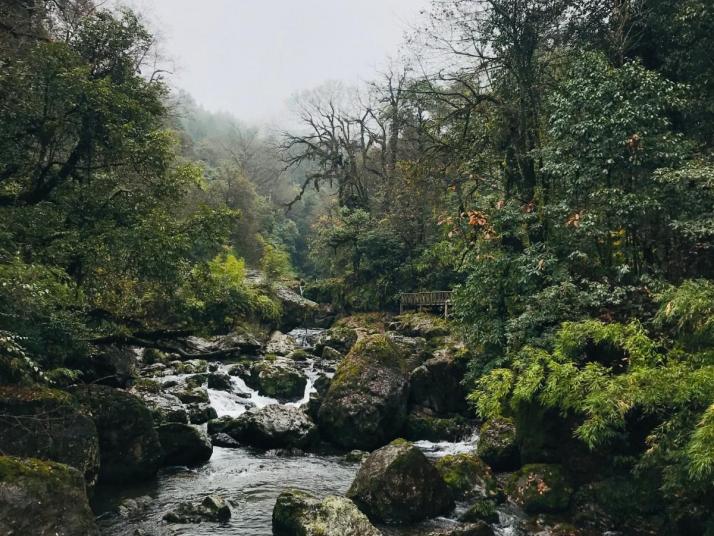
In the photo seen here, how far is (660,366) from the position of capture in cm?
850

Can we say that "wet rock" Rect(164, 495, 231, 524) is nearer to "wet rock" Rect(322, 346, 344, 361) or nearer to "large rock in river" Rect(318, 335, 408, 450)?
"large rock in river" Rect(318, 335, 408, 450)

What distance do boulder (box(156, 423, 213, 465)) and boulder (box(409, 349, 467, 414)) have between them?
640 centimetres

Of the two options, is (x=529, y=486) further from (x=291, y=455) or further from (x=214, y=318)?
(x=214, y=318)

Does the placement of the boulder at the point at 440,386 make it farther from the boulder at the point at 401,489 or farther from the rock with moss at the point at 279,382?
the boulder at the point at 401,489

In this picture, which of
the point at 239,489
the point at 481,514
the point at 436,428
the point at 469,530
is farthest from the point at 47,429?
the point at 436,428

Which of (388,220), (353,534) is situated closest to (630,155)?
(353,534)

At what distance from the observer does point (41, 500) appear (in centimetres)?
634

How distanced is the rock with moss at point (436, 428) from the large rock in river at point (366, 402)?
0.33 m

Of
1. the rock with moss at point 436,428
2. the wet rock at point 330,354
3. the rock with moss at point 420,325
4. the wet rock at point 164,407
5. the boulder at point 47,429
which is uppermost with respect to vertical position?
the boulder at point 47,429

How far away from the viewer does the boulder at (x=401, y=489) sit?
29.8 ft

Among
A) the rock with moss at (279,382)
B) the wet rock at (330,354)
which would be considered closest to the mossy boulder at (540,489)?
the rock with moss at (279,382)

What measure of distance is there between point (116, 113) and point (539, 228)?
1054 centimetres

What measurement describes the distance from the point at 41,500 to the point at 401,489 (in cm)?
570

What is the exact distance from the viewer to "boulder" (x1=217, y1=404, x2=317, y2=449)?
45.4 ft
